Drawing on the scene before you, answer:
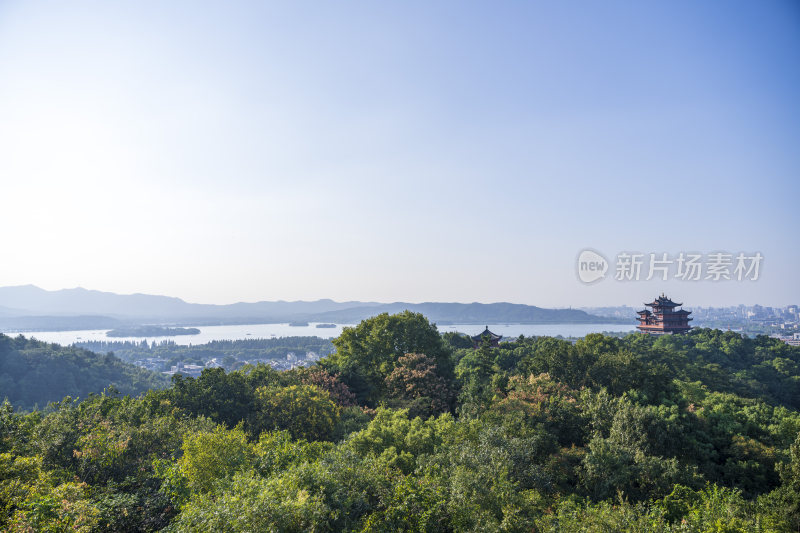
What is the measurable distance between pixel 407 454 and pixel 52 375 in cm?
5246

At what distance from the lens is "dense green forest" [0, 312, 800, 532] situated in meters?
6.43

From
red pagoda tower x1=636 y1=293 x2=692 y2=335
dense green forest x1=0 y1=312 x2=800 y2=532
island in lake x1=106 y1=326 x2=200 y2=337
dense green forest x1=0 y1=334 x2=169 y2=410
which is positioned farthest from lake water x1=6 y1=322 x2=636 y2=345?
dense green forest x1=0 y1=312 x2=800 y2=532

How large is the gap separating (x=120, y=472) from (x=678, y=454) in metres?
14.2

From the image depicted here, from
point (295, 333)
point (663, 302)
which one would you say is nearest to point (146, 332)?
point (295, 333)

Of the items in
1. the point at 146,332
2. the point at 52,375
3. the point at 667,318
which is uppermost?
the point at 667,318

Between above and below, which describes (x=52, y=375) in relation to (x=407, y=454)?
below

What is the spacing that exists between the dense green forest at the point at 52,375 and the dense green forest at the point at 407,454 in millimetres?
38929

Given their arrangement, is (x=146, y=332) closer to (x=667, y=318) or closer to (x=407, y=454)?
(x=667, y=318)

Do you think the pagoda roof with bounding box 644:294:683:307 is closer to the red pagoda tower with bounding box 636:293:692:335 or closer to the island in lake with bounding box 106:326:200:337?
the red pagoda tower with bounding box 636:293:692:335

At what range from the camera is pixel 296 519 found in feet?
18.9

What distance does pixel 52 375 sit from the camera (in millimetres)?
46000

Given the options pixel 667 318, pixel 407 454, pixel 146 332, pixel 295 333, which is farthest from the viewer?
pixel 146 332

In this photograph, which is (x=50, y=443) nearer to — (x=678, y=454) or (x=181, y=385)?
(x=181, y=385)

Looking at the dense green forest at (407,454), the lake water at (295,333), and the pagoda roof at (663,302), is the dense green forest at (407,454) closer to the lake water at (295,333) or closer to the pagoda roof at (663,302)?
the pagoda roof at (663,302)
